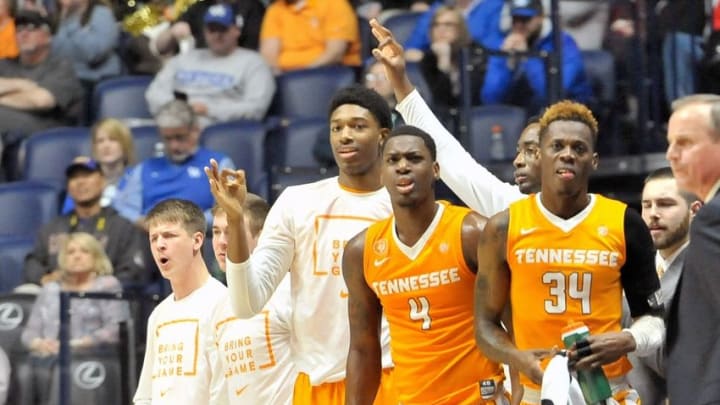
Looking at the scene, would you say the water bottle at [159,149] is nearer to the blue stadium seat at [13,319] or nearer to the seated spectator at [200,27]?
the seated spectator at [200,27]

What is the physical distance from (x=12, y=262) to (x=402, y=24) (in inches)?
130

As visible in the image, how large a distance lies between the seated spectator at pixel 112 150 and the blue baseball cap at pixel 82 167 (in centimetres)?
34

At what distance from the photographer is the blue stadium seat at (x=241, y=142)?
12.4 metres

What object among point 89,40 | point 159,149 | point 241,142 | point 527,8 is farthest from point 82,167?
point 527,8

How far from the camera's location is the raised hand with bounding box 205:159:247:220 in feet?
24.0

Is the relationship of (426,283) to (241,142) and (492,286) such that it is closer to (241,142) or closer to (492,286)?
(492,286)

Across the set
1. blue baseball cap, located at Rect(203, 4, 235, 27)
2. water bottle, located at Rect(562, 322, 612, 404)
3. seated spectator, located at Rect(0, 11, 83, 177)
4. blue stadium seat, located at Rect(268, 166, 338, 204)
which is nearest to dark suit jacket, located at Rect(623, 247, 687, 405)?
water bottle, located at Rect(562, 322, 612, 404)

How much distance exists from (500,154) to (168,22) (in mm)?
3976

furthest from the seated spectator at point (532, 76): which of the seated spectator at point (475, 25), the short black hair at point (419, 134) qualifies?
the short black hair at point (419, 134)

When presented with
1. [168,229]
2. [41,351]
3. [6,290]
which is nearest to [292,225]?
[168,229]

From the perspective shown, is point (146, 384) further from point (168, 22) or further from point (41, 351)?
point (168, 22)

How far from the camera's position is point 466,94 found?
37.3ft

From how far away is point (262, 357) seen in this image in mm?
8750

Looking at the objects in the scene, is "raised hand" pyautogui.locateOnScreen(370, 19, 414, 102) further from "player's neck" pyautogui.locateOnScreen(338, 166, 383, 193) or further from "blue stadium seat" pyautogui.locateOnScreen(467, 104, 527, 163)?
"blue stadium seat" pyautogui.locateOnScreen(467, 104, 527, 163)
